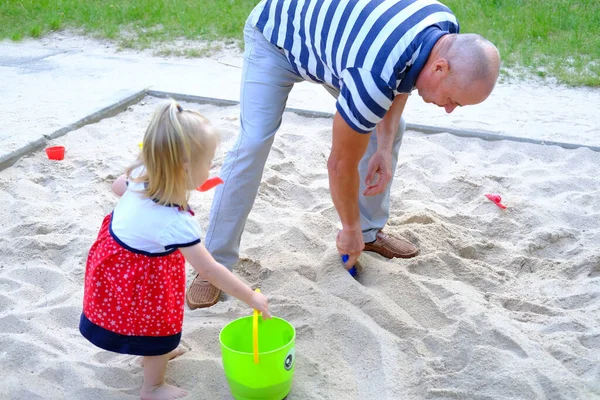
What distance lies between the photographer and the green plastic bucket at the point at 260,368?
2.24 metres

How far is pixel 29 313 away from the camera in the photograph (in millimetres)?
2818

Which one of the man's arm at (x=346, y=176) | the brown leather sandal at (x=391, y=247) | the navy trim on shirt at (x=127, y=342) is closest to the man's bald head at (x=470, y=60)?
the man's arm at (x=346, y=176)

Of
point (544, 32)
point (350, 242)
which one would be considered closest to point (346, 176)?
point (350, 242)

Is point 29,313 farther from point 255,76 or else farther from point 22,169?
point 22,169

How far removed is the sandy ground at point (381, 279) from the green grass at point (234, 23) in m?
2.11

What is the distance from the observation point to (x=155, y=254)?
2.25m

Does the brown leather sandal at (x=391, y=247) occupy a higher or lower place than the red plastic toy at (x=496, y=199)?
lower

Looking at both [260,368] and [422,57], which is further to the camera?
[422,57]

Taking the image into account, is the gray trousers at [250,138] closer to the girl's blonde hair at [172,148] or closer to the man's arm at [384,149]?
the man's arm at [384,149]

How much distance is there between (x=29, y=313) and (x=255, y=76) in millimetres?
1216

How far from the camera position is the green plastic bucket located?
88.1 inches

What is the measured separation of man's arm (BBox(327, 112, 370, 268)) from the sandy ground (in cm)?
26

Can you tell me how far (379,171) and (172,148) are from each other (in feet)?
3.58

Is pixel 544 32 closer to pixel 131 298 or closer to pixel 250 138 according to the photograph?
pixel 250 138
